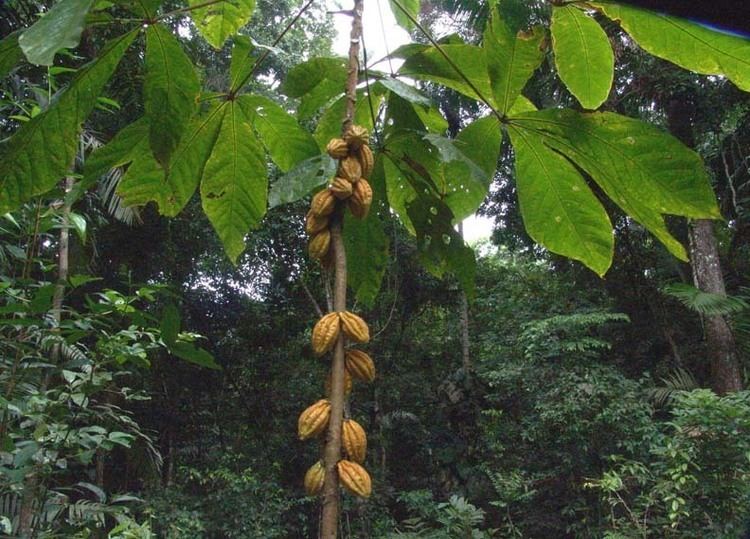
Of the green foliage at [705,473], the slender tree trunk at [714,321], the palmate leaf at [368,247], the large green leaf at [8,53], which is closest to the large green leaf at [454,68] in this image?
the palmate leaf at [368,247]

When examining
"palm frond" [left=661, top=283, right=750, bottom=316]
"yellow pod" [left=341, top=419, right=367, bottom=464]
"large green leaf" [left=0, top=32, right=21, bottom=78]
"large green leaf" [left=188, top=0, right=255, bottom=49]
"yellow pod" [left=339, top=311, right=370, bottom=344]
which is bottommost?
"yellow pod" [left=341, top=419, right=367, bottom=464]

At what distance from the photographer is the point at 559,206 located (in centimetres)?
68

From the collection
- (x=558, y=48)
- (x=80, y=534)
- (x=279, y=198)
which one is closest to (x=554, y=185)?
(x=558, y=48)

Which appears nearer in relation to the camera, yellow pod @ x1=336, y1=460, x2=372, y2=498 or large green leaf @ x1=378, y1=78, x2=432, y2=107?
yellow pod @ x1=336, y1=460, x2=372, y2=498

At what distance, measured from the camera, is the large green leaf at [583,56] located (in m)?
0.66

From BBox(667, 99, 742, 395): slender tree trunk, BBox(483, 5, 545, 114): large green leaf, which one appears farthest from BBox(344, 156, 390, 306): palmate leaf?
BBox(667, 99, 742, 395): slender tree trunk

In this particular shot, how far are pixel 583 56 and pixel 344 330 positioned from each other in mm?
411

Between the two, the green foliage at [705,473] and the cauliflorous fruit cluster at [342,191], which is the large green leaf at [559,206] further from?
the green foliage at [705,473]

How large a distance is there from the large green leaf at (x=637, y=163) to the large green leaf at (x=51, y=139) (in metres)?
0.42

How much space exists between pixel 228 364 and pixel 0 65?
624 cm

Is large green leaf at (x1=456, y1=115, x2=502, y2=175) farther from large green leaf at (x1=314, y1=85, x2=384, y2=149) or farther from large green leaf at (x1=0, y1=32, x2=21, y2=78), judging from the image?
large green leaf at (x1=0, y1=32, x2=21, y2=78)

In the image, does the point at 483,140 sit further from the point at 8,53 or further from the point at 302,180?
the point at 8,53

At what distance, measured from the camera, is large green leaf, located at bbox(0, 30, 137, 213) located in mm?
586

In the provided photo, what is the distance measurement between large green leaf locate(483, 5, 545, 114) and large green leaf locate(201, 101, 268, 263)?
0.26m
